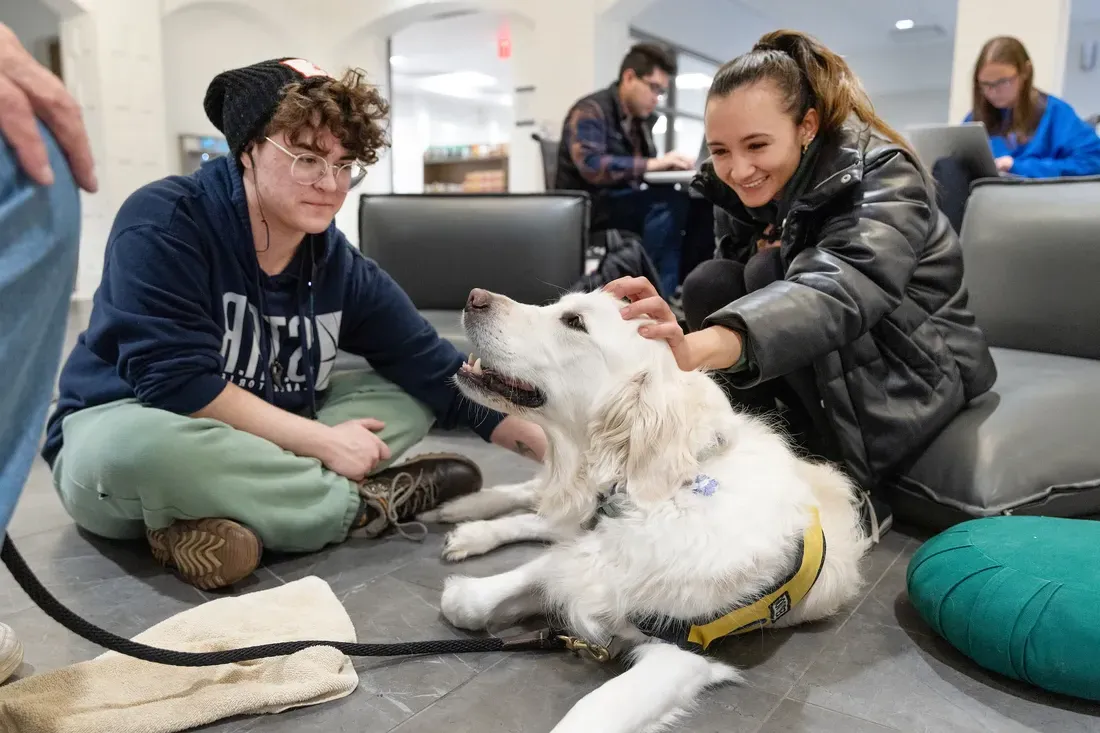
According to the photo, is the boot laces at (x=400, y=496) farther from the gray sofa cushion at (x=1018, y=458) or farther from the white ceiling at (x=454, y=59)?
the white ceiling at (x=454, y=59)

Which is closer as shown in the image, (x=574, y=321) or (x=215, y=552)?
(x=574, y=321)

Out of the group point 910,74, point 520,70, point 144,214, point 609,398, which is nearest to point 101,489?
point 144,214

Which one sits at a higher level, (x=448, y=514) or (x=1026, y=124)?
(x=1026, y=124)

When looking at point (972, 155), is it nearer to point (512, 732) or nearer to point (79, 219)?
point (512, 732)

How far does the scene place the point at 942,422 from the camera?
1.97m

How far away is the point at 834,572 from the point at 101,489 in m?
1.51

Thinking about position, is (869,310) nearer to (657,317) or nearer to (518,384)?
(657,317)

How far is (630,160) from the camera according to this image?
158 inches

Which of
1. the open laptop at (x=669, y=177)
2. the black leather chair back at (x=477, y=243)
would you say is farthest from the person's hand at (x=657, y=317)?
the open laptop at (x=669, y=177)

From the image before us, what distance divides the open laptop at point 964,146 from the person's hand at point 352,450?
8.25ft

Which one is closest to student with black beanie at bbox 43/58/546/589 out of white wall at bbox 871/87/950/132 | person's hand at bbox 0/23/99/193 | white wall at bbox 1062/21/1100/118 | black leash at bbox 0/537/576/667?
black leash at bbox 0/537/576/667

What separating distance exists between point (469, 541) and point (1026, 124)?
3605 mm

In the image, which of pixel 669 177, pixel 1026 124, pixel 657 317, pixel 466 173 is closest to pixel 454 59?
pixel 466 173

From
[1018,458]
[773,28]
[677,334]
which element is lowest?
[1018,458]
